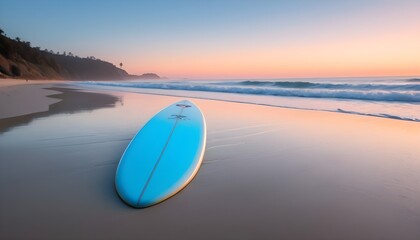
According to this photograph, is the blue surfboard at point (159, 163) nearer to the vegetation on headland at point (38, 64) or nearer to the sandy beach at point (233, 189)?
the sandy beach at point (233, 189)

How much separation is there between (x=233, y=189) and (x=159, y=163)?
2.46 feet

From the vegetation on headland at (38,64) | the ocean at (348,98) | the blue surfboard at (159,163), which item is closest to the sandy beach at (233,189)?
the blue surfboard at (159,163)

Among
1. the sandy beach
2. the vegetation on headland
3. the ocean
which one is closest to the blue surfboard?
the sandy beach

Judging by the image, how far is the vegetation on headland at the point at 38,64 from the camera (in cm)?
3838

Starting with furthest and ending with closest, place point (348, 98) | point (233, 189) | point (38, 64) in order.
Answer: point (38, 64) < point (348, 98) < point (233, 189)

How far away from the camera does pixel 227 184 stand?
7.64 feet

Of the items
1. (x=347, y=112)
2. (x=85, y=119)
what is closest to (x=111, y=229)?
(x=85, y=119)

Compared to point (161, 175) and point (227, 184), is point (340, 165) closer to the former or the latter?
point (227, 184)

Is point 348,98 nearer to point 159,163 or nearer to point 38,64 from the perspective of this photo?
point 159,163

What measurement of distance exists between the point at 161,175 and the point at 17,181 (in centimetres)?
138

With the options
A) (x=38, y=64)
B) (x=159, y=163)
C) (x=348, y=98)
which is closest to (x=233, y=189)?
(x=159, y=163)

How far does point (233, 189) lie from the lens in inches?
87.7

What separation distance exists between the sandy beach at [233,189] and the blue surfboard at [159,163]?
0.29ft

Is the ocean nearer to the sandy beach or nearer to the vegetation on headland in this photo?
the sandy beach
